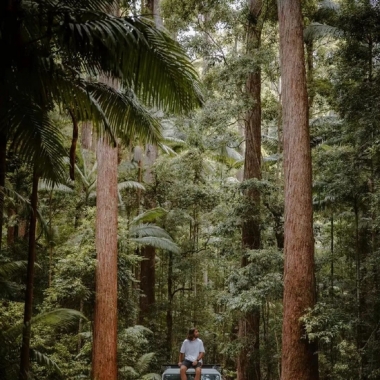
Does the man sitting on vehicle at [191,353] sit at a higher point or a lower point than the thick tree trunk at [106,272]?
lower

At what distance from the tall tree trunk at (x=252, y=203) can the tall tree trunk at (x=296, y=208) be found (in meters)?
2.57

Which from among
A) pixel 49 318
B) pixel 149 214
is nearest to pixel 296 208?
pixel 49 318

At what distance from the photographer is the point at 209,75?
12297 millimetres

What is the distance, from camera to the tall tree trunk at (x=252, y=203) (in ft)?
37.2

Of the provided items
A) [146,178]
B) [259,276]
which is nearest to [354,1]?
[259,276]

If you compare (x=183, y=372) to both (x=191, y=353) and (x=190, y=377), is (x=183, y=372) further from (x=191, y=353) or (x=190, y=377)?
(x=190, y=377)

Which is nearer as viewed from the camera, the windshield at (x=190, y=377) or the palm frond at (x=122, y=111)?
the palm frond at (x=122, y=111)

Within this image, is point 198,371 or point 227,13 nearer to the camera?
point 198,371

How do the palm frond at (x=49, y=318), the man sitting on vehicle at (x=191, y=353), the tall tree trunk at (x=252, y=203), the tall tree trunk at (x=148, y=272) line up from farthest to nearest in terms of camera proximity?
the tall tree trunk at (x=148, y=272)
the tall tree trunk at (x=252, y=203)
the man sitting on vehicle at (x=191, y=353)
the palm frond at (x=49, y=318)

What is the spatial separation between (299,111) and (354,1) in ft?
10.4

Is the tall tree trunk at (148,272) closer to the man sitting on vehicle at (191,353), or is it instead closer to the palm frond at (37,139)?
the man sitting on vehicle at (191,353)

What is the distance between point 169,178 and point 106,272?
21.8 ft

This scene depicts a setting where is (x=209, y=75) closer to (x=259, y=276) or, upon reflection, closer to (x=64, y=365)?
(x=259, y=276)

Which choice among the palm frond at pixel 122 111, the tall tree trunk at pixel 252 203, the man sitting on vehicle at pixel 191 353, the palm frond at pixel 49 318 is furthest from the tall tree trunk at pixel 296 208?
the palm frond at pixel 49 318
